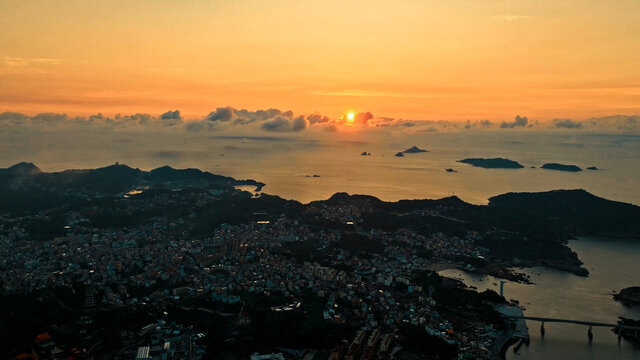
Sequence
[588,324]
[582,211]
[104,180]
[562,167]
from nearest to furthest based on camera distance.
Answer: [588,324], [582,211], [104,180], [562,167]

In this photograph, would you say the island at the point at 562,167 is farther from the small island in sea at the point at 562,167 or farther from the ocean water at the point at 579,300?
the ocean water at the point at 579,300

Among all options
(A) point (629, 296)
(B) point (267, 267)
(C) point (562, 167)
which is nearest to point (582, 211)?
(A) point (629, 296)

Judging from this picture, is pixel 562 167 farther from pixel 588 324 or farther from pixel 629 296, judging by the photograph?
pixel 588 324

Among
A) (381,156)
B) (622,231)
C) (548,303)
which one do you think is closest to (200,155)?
(381,156)

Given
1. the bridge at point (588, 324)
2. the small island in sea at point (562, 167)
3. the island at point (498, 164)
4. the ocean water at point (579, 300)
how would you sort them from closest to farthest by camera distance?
the ocean water at point (579, 300), the bridge at point (588, 324), the small island in sea at point (562, 167), the island at point (498, 164)

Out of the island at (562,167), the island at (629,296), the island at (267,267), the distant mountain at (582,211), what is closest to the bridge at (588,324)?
the island at (267,267)

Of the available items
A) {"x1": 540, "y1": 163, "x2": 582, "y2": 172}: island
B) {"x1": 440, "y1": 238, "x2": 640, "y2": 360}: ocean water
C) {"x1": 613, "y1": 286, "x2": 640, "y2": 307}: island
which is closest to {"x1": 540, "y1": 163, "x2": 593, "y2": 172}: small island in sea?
{"x1": 540, "y1": 163, "x2": 582, "y2": 172}: island

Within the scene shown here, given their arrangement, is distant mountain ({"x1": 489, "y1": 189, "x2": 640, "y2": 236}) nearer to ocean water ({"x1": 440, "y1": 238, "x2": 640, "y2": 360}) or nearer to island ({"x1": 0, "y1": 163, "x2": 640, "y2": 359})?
island ({"x1": 0, "y1": 163, "x2": 640, "y2": 359})
